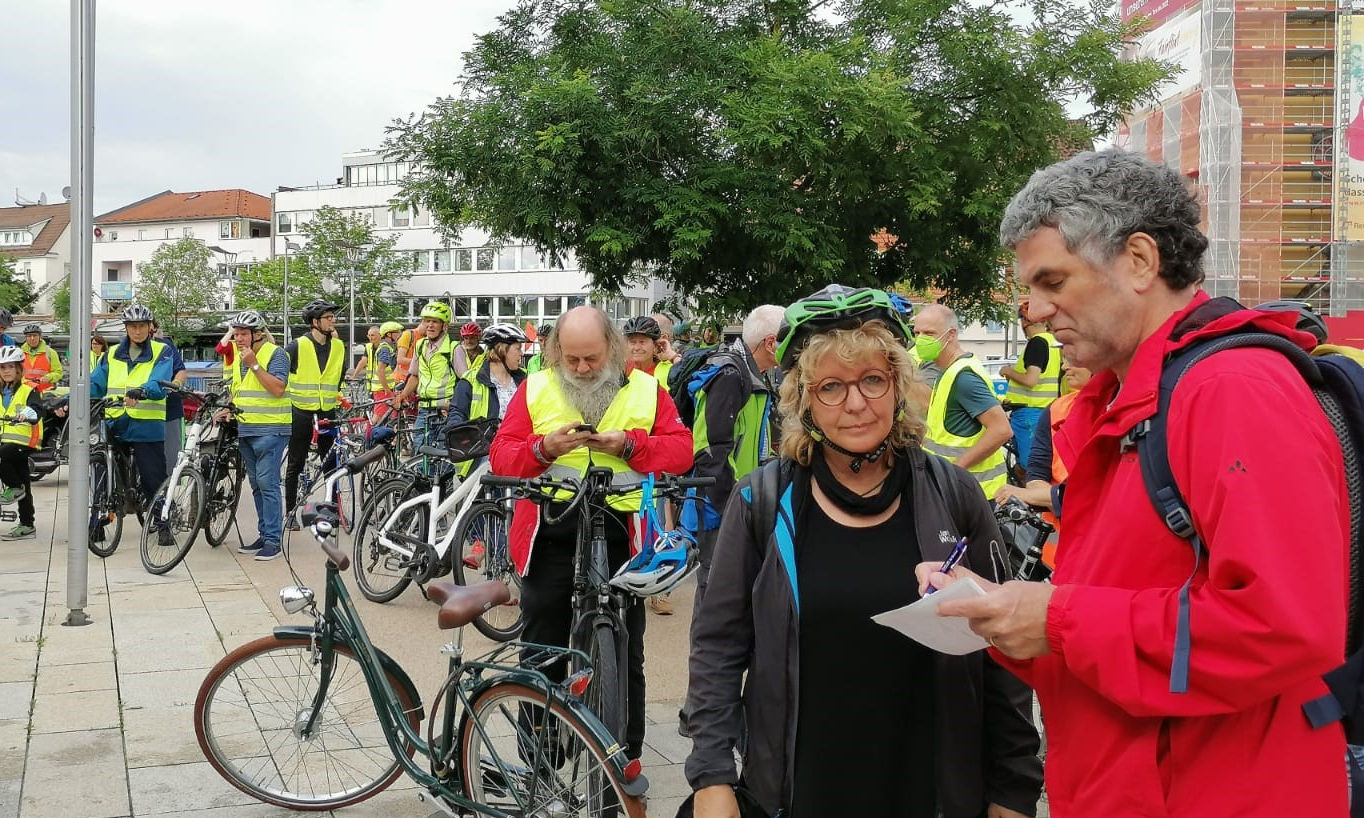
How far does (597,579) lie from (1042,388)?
18.2 ft

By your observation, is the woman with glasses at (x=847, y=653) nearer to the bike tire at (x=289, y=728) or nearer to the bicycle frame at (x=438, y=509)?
the bike tire at (x=289, y=728)

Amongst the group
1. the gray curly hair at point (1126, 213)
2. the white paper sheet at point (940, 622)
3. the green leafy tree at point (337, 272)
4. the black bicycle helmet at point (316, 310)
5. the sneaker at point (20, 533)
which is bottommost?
the sneaker at point (20, 533)

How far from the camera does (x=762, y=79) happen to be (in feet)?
56.9

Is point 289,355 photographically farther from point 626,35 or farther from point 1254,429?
point 1254,429

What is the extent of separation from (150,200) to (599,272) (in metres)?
110

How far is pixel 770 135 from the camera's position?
1628cm

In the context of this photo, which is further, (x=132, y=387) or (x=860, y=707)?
(x=132, y=387)

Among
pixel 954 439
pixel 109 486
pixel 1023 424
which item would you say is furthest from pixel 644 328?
pixel 109 486

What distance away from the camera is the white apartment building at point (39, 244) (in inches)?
4589

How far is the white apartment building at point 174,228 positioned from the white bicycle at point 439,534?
99266 millimetres

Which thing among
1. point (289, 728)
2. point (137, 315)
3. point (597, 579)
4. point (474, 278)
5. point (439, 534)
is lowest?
point (289, 728)

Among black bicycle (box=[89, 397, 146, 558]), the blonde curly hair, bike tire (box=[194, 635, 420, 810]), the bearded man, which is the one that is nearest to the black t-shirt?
the blonde curly hair

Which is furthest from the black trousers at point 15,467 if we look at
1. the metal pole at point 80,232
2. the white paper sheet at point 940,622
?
the white paper sheet at point 940,622

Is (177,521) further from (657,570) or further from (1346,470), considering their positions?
(1346,470)
